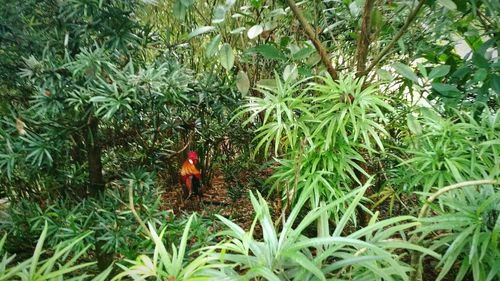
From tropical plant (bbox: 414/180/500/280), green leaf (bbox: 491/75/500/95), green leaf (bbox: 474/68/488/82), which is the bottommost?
tropical plant (bbox: 414/180/500/280)

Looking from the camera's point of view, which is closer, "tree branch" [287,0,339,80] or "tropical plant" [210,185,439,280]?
"tropical plant" [210,185,439,280]

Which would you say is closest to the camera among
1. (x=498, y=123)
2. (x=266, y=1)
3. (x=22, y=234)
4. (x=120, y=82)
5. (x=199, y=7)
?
(x=120, y=82)

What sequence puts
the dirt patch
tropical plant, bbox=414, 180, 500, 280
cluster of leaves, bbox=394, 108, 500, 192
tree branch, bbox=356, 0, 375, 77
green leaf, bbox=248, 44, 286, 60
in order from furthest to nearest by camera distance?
the dirt patch → green leaf, bbox=248, 44, 286, 60 → tree branch, bbox=356, 0, 375, 77 → cluster of leaves, bbox=394, 108, 500, 192 → tropical plant, bbox=414, 180, 500, 280

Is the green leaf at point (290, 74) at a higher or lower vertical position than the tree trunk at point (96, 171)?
higher

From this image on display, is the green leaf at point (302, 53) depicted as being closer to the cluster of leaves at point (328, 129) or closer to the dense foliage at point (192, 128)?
the dense foliage at point (192, 128)

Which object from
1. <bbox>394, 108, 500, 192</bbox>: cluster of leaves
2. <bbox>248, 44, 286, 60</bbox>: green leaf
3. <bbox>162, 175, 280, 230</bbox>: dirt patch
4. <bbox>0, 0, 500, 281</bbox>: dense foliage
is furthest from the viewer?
<bbox>162, 175, 280, 230</bbox>: dirt patch

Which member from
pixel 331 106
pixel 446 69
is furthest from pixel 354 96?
pixel 446 69

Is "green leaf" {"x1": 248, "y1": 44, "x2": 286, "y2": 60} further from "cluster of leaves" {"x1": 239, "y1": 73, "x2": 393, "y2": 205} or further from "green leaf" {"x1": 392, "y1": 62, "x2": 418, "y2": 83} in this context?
"green leaf" {"x1": 392, "y1": 62, "x2": 418, "y2": 83}

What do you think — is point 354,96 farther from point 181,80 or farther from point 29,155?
point 29,155

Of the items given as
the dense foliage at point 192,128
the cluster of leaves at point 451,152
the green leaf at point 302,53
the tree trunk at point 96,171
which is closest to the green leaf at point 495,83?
the dense foliage at point 192,128

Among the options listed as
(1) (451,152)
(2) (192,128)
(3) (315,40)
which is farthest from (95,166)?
(1) (451,152)

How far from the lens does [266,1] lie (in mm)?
1740

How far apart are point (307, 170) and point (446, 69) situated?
0.57 m

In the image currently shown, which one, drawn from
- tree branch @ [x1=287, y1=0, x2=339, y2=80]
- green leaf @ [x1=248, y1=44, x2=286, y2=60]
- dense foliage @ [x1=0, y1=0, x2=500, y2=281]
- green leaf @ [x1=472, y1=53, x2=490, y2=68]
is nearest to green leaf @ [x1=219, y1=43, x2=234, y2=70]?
dense foliage @ [x1=0, y1=0, x2=500, y2=281]
